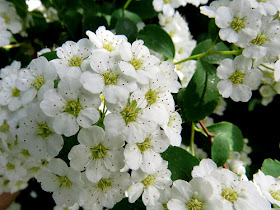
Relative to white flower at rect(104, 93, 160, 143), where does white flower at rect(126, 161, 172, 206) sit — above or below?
below

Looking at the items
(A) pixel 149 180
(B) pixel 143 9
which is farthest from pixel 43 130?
(B) pixel 143 9

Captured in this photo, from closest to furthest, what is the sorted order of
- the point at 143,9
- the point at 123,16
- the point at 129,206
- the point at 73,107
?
the point at 73,107 < the point at 129,206 < the point at 123,16 < the point at 143,9

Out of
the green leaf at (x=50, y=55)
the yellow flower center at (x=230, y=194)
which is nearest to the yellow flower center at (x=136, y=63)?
the green leaf at (x=50, y=55)

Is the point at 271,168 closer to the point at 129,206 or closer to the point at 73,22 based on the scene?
the point at 129,206

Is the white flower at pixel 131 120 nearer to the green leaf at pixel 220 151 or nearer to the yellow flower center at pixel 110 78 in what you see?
Answer: the yellow flower center at pixel 110 78

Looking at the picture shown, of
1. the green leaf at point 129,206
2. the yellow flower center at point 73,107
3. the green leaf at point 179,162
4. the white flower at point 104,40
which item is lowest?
the green leaf at point 129,206

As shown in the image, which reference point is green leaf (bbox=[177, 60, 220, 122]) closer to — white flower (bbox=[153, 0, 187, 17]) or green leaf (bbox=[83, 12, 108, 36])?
white flower (bbox=[153, 0, 187, 17])

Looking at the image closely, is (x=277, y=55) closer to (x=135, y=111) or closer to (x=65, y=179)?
(x=135, y=111)

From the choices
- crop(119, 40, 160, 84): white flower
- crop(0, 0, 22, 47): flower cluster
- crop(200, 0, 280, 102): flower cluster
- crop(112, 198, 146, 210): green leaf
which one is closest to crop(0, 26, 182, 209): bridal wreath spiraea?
crop(119, 40, 160, 84): white flower
